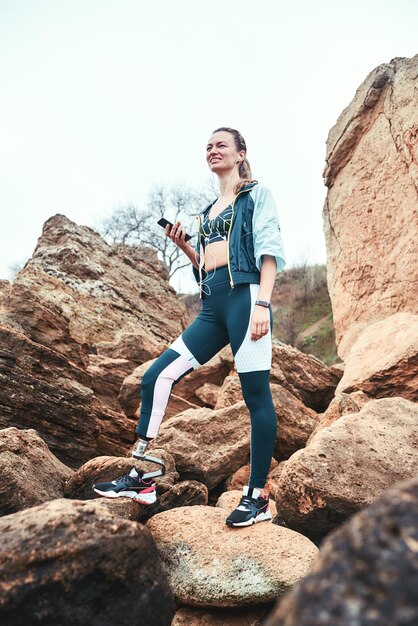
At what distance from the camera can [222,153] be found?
330 cm

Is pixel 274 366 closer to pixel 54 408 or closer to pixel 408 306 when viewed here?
pixel 408 306

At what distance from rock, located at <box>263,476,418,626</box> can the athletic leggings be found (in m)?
1.92

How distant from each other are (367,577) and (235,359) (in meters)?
2.12

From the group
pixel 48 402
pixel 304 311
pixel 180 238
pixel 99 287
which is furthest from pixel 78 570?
pixel 304 311

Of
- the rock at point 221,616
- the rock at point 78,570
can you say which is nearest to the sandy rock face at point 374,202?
the rock at point 221,616

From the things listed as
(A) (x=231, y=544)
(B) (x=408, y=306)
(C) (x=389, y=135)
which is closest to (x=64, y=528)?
(A) (x=231, y=544)

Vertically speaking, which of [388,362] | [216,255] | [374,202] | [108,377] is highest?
[374,202]

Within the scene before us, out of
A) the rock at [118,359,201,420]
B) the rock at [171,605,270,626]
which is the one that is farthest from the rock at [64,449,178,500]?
the rock at [118,359,201,420]

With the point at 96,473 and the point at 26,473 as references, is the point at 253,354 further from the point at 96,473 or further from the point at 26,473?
the point at 26,473

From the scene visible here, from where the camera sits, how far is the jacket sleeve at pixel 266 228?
9.65 ft

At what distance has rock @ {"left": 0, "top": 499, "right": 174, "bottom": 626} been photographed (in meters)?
1.59

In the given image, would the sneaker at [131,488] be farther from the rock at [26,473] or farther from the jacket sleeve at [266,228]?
the jacket sleeve at [266,228]

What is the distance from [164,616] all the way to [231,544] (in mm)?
790

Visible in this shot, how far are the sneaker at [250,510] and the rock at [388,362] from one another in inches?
111
